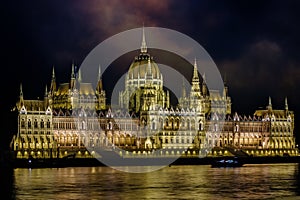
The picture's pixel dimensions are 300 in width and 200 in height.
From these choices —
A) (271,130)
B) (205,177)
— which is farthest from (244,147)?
(205,177)

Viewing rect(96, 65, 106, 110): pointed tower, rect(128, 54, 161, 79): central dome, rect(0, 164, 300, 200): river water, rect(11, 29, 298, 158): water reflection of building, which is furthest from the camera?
rect(128, 54, 161, 79): central dome

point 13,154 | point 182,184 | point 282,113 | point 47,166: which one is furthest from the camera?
point 282,113

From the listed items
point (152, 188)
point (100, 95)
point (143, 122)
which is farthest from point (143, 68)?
point (152, 188)

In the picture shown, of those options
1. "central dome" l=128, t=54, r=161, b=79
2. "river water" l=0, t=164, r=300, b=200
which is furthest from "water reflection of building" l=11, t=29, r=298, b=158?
"river water" l=0, t=164, r=300, b=200

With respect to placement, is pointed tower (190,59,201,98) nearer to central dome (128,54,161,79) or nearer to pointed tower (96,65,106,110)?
central dome (128,54,161,79)

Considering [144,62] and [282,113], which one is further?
[282,113]

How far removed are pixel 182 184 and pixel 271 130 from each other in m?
78.9

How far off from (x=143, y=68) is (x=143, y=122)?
1313 centimetres

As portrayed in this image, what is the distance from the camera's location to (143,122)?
11912 centimetres

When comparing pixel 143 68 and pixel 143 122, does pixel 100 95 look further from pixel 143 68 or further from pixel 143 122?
pixel 143 122

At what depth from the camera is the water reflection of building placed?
110625 mm

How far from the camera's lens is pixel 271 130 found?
133 meters

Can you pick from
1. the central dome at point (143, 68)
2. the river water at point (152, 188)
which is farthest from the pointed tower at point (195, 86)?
the river water at point (152, 188)

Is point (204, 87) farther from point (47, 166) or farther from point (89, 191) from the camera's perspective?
point (89, 191)
